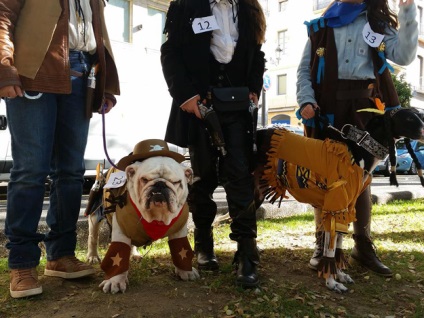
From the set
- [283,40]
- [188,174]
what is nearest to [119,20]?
[188,174]

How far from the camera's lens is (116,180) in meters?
2.74

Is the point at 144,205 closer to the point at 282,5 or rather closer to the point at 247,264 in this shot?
the point at 247,264

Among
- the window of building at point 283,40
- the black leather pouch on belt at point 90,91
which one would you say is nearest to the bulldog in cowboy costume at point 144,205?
the black leather pouch on belt at point 90,91

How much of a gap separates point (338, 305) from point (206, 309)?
82cm

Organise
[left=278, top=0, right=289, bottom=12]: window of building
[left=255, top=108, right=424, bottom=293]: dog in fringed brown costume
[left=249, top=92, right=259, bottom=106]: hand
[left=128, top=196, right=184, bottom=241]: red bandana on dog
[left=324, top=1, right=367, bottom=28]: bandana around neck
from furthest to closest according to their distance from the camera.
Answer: [left=278, top=0, right=289, bottom=12]: window of building → [left=324, top=1, right=367, bottom=28]: bandana around neck → [left=249, top=92, right=259, bottom=106]: hand → [left=255, top=108, right=424, bottom=293]: dog in fringed brown costume → [left=128, top=196, right=184, bottom=241]: red bandana on dog

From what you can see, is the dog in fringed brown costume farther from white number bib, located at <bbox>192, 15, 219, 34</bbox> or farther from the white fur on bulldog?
white number bib, located at <bbox>192, 15, 219, 34</bbox>

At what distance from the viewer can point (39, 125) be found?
8.07 ft

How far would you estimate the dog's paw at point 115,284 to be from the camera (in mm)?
2572

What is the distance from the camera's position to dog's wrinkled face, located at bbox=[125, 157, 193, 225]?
97.6 inches

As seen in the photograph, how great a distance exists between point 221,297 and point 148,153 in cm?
98

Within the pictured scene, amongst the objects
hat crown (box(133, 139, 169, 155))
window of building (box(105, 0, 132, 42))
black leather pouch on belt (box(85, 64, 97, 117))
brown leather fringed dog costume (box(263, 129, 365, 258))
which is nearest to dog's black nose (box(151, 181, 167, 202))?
hat crown (box(133, 139, 169, 155))

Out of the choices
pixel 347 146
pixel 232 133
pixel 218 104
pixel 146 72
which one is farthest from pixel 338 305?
pixel 146 72

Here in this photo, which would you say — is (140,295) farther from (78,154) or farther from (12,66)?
(12,66)

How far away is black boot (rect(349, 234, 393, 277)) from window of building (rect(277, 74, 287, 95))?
88.6ft
